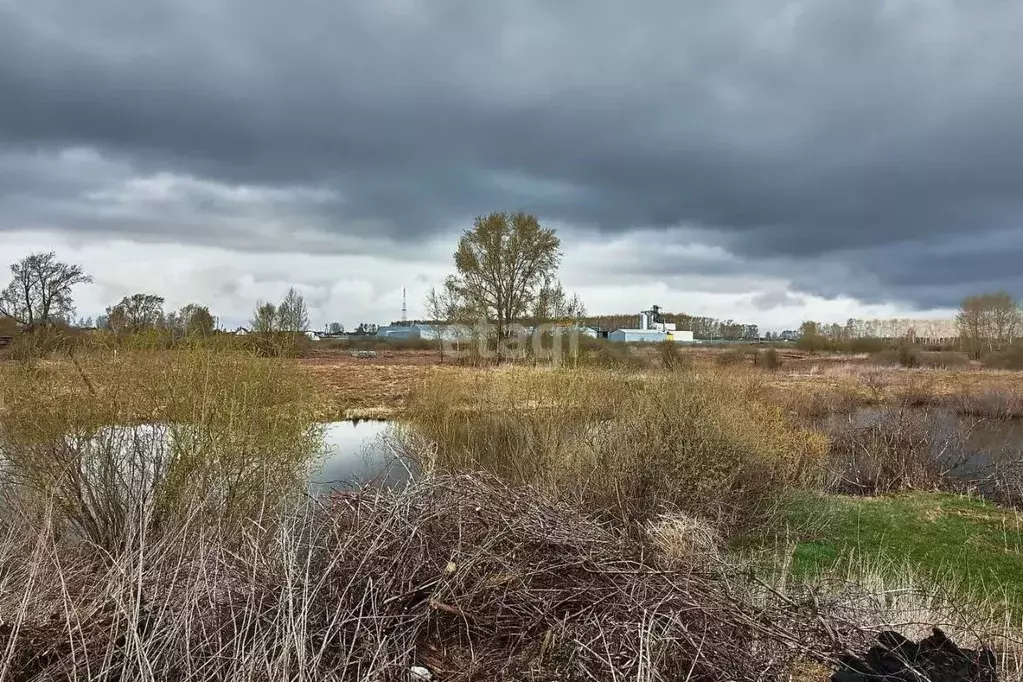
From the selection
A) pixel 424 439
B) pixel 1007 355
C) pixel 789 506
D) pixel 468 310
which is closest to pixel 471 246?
pixel 468 310

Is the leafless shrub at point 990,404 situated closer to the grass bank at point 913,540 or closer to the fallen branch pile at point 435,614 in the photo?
the grass bank at point 913,540

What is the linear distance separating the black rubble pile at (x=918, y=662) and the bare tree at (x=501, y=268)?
2889 centimetres

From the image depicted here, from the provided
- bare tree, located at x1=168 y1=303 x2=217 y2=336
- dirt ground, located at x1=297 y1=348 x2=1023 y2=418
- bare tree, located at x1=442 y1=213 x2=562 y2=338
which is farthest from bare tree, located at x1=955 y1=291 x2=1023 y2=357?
bare tree, located at x1=168 y1=303 x2=217 y2=336

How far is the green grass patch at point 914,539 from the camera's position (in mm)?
8664

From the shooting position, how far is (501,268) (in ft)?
111

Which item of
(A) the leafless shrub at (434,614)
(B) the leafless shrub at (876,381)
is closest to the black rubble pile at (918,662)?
(A) the leafless shrub at (434,614)

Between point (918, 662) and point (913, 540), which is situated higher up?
point (918, 662)

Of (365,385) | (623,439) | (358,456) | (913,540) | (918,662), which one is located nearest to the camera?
(918,662)

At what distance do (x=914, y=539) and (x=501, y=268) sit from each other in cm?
2487

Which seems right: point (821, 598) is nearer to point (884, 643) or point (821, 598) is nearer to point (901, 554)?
point (884, 643)

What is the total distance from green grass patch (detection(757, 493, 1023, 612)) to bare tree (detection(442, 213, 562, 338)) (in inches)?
830

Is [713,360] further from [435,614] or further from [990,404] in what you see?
[435,614]

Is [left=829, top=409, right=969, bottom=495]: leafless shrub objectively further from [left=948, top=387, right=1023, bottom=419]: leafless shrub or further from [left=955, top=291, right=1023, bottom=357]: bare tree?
[left=955, top=291, right=1023, bottom=357]: bare tree

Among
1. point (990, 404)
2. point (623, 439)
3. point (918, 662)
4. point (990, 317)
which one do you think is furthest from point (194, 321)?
point (990, 317)
